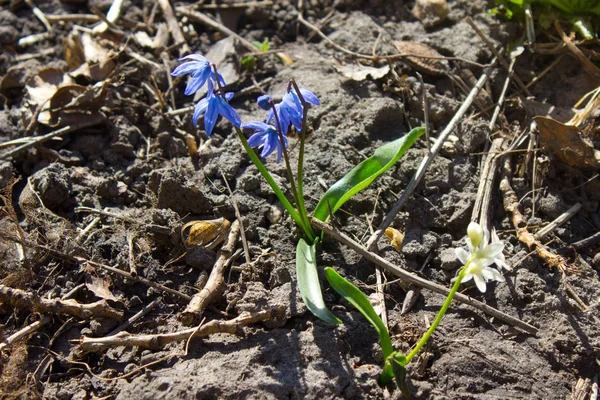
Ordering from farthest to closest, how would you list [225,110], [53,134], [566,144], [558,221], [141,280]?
[53,134] < [566,144] < [558,221] < [141,280] < [225,110]

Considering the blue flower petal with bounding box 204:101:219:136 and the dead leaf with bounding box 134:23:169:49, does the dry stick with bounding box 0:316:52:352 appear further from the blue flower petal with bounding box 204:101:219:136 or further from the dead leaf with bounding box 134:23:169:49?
the dead leaf with bounding box 134:23:169:49

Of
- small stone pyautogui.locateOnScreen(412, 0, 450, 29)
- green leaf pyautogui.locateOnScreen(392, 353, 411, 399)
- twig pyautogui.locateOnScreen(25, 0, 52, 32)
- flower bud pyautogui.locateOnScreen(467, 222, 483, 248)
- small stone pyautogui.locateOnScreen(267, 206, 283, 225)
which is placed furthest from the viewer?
twig pyautogui.locateOnScreen(25, 0, 52, 32)

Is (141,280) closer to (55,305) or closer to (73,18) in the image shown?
(55,305)

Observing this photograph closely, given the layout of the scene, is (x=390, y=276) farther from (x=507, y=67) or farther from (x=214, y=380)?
(x=507, y=67)

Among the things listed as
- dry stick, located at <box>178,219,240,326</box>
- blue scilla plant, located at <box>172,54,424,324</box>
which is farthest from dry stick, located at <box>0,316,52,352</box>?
blue scilla plant, located at <box>172,54,424,324</box>

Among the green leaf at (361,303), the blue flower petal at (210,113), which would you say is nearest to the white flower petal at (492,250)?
the green leaf at (361,303)

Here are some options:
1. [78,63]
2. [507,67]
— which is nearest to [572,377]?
[507,67]

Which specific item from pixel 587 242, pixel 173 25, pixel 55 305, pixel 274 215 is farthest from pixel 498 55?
pixel 55 305
